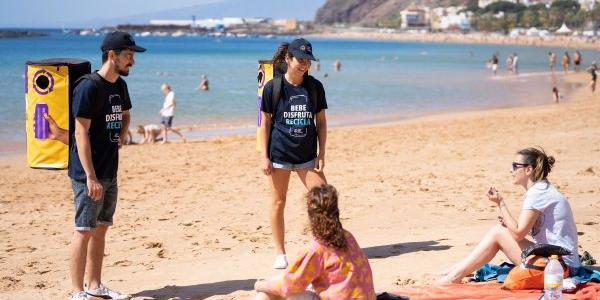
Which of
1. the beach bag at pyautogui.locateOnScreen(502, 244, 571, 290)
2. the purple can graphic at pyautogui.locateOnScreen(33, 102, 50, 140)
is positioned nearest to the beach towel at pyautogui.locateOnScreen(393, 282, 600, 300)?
the beach bag at pyautogui.locateOnScreen(502, 244, 571, 290)

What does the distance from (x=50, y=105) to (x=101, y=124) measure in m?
0.45

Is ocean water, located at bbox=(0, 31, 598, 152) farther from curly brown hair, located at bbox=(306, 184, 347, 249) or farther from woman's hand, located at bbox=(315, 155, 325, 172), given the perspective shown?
curly brown hair, located at bbox=(306, 184, 347, 249)

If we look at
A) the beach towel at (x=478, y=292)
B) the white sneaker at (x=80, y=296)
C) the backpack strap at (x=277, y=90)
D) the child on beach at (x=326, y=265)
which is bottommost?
the white sneaker at (x=80, y=296)

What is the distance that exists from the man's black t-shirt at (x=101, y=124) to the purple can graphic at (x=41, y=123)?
0.25 meters

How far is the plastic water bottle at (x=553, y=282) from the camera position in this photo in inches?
184

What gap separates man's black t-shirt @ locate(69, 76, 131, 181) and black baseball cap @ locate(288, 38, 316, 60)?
1.30 meters

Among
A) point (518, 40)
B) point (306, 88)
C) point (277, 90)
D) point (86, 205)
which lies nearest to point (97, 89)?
point (86, 205)

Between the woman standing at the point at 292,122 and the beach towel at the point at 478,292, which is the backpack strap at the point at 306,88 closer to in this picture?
the woman standing at the point at 292,122

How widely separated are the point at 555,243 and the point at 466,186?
4978 mm

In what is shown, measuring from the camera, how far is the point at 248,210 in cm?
948

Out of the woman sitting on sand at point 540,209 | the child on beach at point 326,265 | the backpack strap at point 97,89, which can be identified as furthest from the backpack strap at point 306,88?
the child on beach at point 326,265

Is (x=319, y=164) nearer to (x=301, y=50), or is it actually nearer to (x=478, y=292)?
(x=301, y=50)

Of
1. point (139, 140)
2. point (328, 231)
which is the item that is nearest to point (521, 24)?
point (139, 140)

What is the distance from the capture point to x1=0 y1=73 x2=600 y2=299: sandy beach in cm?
661
